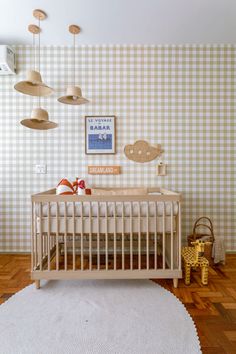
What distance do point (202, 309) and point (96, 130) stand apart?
1972mm

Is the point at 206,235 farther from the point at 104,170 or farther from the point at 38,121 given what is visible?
the point at 38,121

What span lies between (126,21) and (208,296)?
2.49 metres

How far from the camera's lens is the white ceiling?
6.84ft

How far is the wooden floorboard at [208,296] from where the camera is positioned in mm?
1355

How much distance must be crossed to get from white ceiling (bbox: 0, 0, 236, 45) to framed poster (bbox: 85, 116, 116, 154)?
84 cm

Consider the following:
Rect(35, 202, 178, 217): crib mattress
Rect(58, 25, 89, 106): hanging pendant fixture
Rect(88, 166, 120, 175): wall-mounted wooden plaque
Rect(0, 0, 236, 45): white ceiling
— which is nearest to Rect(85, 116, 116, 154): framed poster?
Rect(88, 166, 120, 175): wall-mounted wooden plaque

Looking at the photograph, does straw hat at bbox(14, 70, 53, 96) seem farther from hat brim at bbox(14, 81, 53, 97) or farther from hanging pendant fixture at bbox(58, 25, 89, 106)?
hanging pendant fixture at bbox(58, 25, 89, 106)

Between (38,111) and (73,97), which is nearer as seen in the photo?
(38,111)

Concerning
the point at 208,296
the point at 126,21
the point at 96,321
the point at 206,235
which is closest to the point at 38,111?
the point at 126,21

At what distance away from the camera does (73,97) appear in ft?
7.66

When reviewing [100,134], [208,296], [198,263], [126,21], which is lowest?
[208,296]

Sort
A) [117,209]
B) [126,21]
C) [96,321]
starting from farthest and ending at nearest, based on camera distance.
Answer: [126,21] < [117,209] < [96,321]

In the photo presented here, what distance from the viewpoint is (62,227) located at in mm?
1927

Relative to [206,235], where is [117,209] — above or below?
above
